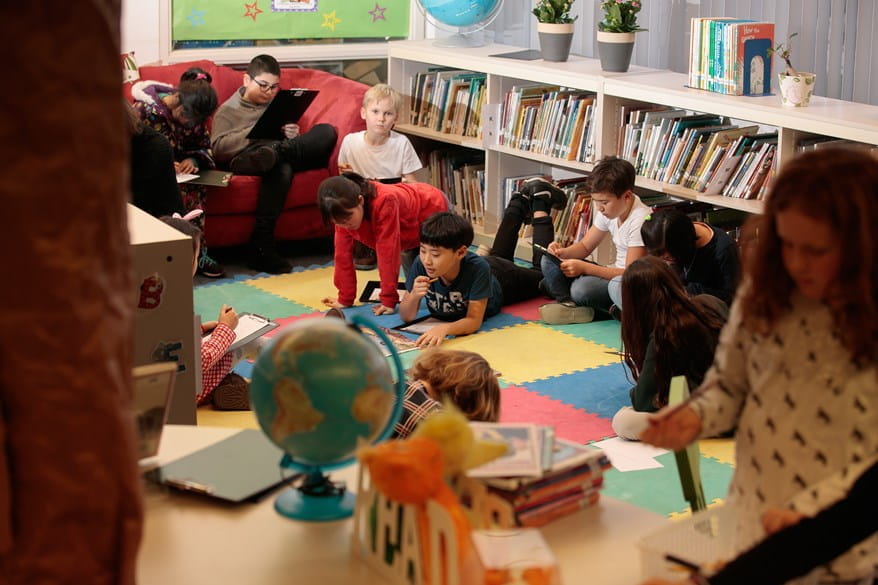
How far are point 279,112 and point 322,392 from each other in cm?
417

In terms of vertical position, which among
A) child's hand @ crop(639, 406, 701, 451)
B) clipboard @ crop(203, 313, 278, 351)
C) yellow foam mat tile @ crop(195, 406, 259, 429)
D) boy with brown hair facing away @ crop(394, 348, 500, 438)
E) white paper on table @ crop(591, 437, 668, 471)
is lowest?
white paper on table @ crop(591, 437, 668, 471)

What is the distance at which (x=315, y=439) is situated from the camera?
5.80 ft

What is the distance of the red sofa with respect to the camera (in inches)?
219

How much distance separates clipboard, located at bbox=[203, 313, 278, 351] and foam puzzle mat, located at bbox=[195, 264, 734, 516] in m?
0.19

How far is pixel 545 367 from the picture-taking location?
4.36m

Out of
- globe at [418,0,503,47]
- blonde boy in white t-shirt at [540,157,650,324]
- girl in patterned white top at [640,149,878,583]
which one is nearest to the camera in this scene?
girl in patterned white top at [640,149,878,583]

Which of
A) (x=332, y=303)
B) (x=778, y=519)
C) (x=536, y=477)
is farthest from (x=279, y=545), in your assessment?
(x=332, y=303)

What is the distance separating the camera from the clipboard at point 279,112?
5.70 m

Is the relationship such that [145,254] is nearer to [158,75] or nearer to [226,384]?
[226,384]

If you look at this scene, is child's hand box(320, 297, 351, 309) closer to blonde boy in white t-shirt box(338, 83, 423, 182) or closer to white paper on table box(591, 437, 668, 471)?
blonde boy in white t-shirt box(338, 83, 423, 182)

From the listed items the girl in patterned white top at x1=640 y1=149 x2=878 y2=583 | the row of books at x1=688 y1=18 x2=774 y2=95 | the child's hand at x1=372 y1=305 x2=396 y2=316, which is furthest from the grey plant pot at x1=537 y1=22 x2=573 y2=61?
the girl in patterned white top at x1=640 y1=149 x2=878 y2=583

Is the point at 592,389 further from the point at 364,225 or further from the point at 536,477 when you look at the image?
the point at 536,477

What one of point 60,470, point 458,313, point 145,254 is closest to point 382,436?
point 60,470

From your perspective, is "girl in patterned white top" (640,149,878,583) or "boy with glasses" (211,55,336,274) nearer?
"girl in patterned white top" (640,149,878,583)
